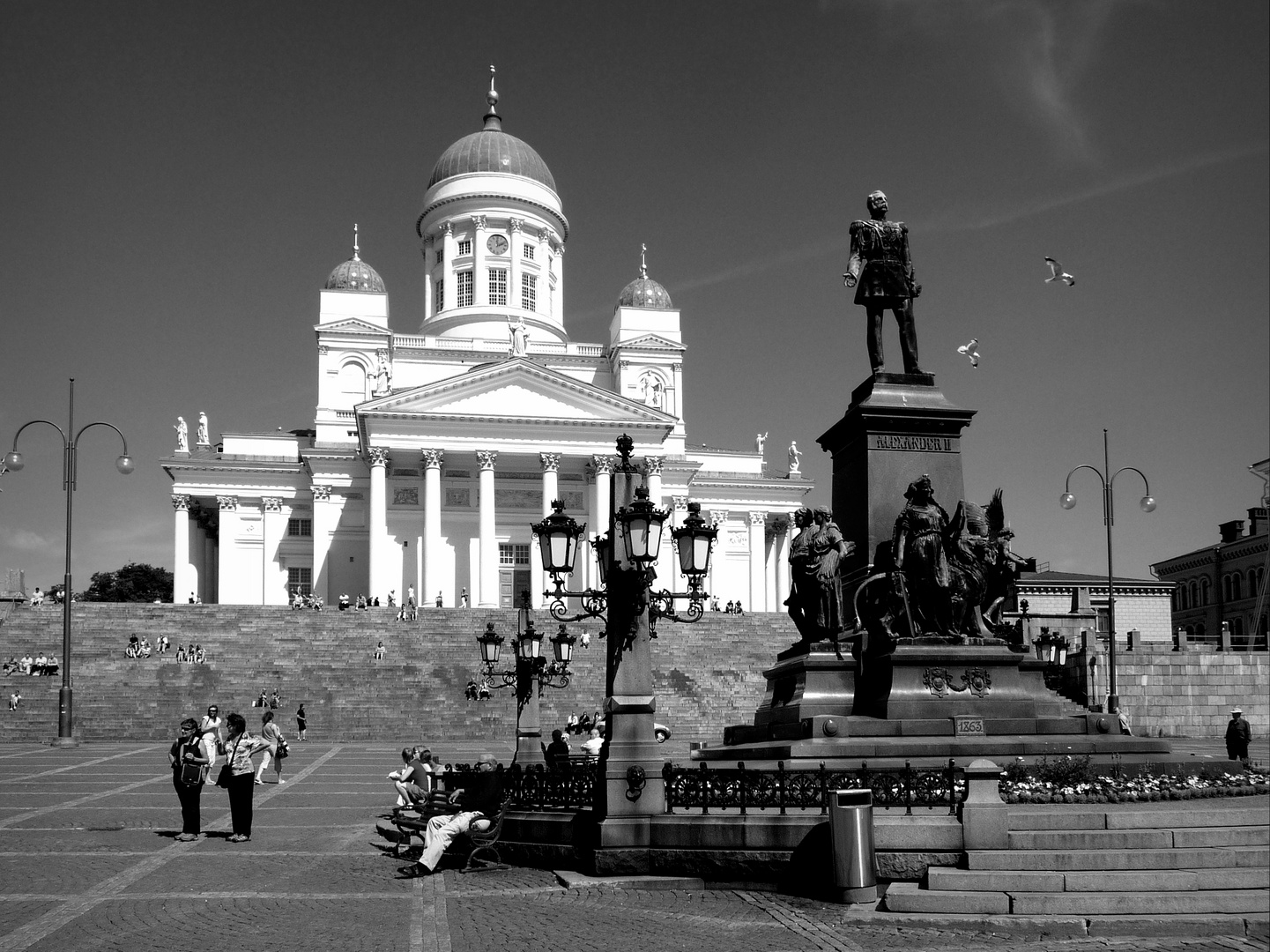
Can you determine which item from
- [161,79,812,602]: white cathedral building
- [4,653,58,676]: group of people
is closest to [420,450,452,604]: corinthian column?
[161,79,812,602]: white cathedral building

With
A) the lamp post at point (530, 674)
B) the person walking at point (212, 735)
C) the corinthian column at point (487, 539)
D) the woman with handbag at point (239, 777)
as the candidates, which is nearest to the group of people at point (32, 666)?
the person walking at point (212, 735)

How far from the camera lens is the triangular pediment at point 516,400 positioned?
227ft

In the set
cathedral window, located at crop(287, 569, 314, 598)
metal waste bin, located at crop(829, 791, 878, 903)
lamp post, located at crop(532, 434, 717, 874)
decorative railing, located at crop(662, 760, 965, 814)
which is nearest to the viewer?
metal waste bin, located at crop(829, 791, 878, 903)

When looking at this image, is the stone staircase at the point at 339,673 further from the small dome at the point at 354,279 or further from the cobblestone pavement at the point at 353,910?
the small dome at the point at 354,279

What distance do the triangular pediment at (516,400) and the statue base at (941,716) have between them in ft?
183

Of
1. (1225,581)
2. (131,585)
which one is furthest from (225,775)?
(131,585)

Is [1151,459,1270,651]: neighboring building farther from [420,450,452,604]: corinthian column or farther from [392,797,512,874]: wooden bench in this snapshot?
[392,797,512,874]: wooden bench

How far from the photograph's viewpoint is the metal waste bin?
11445 millimetres

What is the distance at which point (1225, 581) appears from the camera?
81438 millimetres

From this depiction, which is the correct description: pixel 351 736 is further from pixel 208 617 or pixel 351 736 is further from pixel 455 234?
pixel 455 234

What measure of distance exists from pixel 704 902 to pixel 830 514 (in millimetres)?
5061

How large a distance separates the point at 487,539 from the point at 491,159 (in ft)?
102

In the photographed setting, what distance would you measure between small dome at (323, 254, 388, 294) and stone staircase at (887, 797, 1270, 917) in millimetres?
76184

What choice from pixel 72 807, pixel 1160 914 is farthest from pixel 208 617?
pixel 1160 914
